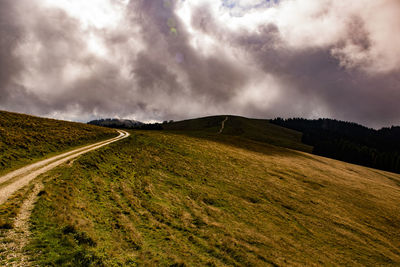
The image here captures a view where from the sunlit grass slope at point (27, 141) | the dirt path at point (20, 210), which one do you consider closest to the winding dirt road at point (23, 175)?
the dirt path at point (20, 210)

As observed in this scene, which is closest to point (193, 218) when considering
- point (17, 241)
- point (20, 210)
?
point (17, 241)

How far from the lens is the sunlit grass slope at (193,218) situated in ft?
35.7

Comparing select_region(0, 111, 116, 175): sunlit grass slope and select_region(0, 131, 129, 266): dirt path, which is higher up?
select_region(0, 111, 116, 175): sunlit grass slope

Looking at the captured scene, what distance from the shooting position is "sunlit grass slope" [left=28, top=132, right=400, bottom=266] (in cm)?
1088

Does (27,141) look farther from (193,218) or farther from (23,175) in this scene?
(193,218)

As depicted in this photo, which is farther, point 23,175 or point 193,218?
point 193,218

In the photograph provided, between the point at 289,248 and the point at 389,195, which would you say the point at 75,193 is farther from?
the point at 389,195

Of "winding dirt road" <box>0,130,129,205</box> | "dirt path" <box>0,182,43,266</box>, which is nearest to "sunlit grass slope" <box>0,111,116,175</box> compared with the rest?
"winding dirt road" <box>0,130,129,205</box>

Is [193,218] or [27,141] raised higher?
[27,141]

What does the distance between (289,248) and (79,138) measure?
38.8 meters

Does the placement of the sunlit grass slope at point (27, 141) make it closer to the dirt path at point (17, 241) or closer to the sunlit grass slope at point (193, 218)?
the sunlit grass slope at point (193, 218)

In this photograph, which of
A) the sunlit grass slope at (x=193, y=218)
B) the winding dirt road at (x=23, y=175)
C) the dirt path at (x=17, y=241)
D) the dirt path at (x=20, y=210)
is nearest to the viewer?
the dirt path at (x=17, y=241)

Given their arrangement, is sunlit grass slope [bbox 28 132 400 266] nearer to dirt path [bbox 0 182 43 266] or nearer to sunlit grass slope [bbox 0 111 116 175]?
dirt path [bbox 0 182 43 266]

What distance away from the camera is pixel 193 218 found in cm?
1675
